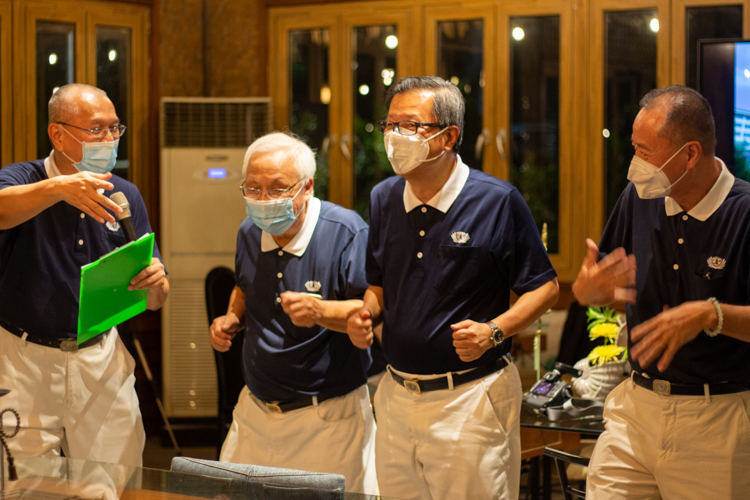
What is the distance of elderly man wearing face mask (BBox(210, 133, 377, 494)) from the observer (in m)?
2.42

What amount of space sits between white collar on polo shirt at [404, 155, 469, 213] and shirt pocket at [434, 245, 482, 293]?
139mm

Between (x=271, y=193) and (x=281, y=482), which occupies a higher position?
(x=271, y=193)

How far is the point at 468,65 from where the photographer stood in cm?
530

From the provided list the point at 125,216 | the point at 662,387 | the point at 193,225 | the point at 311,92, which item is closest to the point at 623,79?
the point at 311,92

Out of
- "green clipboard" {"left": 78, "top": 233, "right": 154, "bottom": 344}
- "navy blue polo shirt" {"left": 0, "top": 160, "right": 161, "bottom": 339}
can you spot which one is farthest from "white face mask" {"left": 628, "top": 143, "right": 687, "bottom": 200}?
"navy blue polo shirt" {"left": 0, "top": 160, "right": 161, "bottom": 339}

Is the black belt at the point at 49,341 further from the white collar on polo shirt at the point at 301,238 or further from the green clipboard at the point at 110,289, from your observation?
the white collar on polo shirt at the point at 301,238

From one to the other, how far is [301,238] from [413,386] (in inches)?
25.0

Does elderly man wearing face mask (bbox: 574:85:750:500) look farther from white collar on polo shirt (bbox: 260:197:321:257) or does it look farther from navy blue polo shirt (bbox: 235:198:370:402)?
white collar on polo shirt (bbox: 260:197:321:257)

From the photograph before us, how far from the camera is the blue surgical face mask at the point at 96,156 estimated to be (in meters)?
2.60

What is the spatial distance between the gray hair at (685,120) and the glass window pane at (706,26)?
3.12m

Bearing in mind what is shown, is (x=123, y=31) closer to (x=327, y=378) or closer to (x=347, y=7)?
(x=347, y=7)

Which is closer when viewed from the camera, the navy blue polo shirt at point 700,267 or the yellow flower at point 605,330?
the navy blue polo shirt at point 700,267

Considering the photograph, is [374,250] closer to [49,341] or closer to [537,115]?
[49,341]

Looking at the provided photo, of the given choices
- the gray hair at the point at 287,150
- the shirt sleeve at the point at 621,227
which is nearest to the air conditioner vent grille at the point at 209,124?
the gray hair at the point at 287,150
